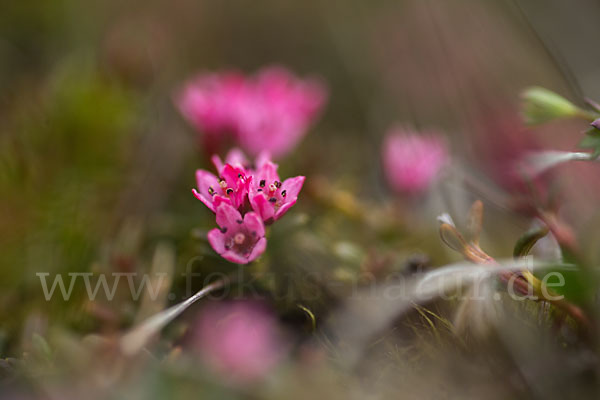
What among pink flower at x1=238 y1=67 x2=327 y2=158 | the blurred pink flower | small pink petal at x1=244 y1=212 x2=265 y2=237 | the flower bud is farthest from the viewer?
pink flower at x1=238 y1=67 x2=327 y2=158

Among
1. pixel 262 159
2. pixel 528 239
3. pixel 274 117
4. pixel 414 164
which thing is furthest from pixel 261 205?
pixel 414 164

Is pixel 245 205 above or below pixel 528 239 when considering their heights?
above

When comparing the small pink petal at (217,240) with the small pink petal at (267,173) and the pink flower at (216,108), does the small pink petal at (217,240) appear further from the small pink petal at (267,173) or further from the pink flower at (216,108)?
the pink flower at (216,108)

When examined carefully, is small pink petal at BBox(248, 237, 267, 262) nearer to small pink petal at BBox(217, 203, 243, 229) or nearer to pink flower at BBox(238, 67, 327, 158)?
small pink petal at BBox(217, 203, 243, 229)

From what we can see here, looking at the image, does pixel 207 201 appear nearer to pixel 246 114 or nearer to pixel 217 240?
pixel 217 240

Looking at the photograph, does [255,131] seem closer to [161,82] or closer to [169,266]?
[169,266]

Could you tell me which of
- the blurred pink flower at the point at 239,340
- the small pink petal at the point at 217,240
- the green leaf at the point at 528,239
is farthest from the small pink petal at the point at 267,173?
the green leaf at the point at 528,239

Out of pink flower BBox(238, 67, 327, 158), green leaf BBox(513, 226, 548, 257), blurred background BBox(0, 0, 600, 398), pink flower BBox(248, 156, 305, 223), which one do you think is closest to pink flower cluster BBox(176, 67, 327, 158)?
pink flower BBox(238, 67, 327, 158)

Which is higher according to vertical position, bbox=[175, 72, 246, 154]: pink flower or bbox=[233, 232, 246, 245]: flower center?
bbox=[175, 72, 246, 154]: pink flower

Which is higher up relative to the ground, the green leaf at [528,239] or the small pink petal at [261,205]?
the small pink petal at [261,205]
